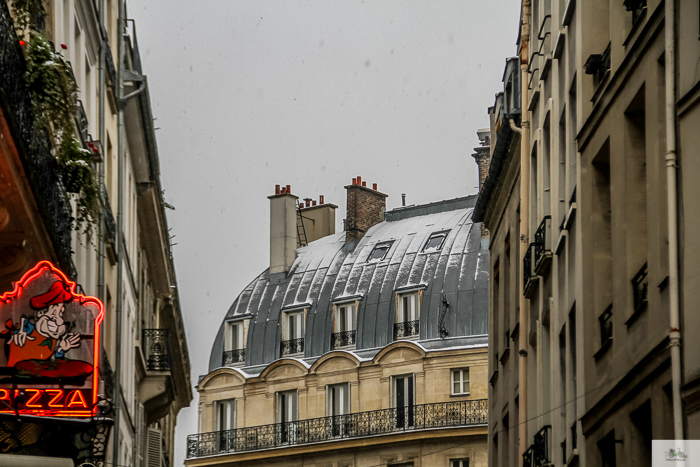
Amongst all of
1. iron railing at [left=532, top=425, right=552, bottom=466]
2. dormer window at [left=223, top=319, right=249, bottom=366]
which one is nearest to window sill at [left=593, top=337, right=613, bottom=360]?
iron railing at [left=532, top=425, right=552, bottom=466]

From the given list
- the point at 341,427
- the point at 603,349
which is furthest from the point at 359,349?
the point at 603,349

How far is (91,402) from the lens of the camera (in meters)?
14.6

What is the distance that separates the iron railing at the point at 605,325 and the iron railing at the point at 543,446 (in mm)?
4041

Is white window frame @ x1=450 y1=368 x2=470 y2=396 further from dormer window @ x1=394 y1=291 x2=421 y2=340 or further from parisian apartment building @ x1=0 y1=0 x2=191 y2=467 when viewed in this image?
parisian apartment building @ x1=0 y1=0 x2=191 y2=467

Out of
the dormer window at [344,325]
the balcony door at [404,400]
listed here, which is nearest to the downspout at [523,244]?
the balcony door at [404,400]

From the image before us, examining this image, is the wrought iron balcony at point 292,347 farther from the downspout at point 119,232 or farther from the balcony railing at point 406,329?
the downspout at point 119,232

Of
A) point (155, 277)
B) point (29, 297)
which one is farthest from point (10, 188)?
point (155, 277)

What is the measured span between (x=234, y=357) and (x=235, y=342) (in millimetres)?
672

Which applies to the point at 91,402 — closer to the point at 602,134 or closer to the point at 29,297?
the point at 29,297

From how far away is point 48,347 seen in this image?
45.5 feet

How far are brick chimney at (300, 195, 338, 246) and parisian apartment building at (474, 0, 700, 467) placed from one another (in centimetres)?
3378

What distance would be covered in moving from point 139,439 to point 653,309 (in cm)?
2179

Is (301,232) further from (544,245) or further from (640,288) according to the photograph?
(640,288)

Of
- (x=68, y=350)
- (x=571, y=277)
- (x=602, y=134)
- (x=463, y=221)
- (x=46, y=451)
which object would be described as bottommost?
(x=46, y=451)
